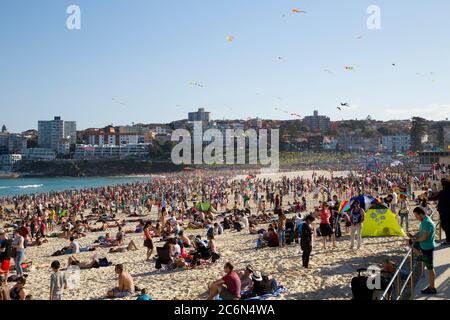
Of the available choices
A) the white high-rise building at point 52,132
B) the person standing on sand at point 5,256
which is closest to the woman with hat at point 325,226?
the person standing on sand at point 5,256

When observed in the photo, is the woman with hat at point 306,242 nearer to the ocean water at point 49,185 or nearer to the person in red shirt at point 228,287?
the person in red shirt at point 228,287

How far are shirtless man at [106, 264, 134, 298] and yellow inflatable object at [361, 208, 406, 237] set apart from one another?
582 centimetres

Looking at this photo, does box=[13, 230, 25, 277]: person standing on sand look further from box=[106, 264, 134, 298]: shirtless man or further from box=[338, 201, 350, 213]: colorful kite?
box=[338, 201, 350, 213]: colorful kite

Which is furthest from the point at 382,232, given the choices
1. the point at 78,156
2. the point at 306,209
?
the point at 78,156

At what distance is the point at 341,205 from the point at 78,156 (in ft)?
361

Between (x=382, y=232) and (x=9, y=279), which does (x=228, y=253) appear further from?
(x=9, y=279)

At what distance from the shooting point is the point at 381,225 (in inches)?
400

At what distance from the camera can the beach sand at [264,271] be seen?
679cm

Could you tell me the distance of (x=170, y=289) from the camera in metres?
7.19

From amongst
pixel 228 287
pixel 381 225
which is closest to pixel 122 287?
pixel 228 287

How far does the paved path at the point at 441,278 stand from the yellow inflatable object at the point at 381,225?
11.5 feet

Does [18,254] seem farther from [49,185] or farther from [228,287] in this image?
[49,185]

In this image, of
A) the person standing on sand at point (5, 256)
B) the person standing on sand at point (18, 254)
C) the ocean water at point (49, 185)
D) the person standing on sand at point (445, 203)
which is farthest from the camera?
the ocean water at point (49, 185)

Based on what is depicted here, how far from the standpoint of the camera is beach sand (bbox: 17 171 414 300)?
267 inches
